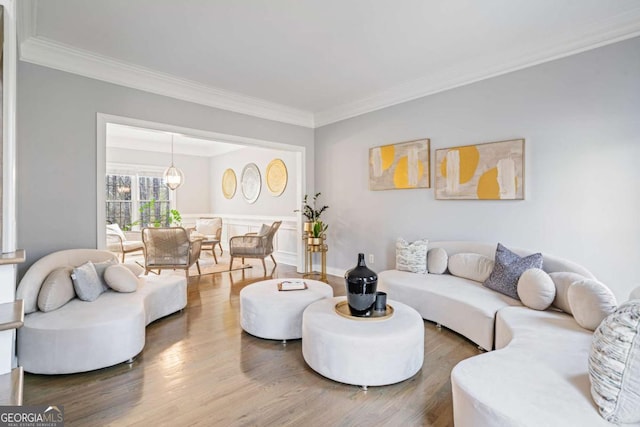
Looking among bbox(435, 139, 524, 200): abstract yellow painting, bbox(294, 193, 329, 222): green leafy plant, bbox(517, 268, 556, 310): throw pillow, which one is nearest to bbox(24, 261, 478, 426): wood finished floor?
bbox(517, 268, 556, 310): throw pillow

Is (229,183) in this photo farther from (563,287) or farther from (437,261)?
(563,287)

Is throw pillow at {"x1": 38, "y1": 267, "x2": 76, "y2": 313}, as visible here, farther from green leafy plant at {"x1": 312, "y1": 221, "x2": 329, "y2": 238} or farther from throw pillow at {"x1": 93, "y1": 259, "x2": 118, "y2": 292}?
green leafy plant at {"x1": 312, "y1": 221, "x2": 329, "y2": 238}

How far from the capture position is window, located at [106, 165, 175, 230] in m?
7.33

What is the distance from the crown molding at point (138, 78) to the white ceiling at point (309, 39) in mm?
11

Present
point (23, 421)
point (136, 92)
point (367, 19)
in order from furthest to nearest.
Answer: point (136, 92)
point (367, 19)
point (23, 421)

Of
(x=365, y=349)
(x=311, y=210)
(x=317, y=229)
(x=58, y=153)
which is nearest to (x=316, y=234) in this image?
(x=317, y=229)

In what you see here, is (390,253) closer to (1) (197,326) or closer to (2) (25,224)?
(1) (197,326)

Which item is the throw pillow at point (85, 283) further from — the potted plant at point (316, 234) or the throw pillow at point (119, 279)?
the potted plant at point (316, 234)

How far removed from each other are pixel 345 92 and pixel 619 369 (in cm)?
400

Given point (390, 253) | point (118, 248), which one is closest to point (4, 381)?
point (390, 253)

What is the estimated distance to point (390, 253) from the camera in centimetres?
453

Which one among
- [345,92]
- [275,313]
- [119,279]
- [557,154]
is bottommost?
[275,313]

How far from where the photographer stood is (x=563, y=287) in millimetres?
2467

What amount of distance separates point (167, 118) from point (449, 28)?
10.8 ft
